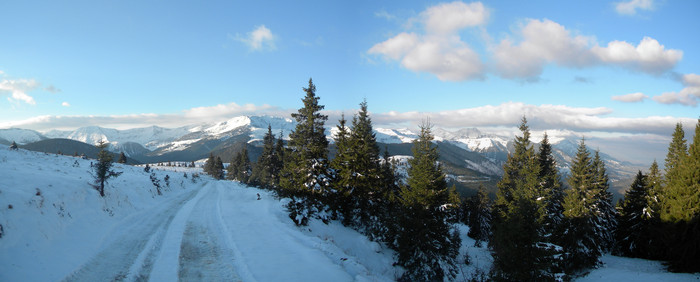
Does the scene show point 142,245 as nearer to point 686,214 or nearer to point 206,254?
point 206,254

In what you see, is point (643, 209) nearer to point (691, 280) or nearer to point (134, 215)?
point (691, 280)

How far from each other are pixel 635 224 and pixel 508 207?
15.9 metres

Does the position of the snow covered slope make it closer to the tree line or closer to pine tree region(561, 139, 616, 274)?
the tree line

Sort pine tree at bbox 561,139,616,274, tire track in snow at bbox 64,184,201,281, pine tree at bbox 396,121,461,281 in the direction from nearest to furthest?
1. tire track in snow at bbox 64,184,201,281
2. pine tree at bbox 396,121,461,281
3. pine tree at bbox 561,139,616,274

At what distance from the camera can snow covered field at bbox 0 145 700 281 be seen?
9.06 metres

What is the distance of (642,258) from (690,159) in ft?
47.8

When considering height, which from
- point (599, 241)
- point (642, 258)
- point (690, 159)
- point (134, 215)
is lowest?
point (642, 258)

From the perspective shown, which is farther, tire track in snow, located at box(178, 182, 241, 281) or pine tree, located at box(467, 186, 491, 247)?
pine tree, located at box(467, 186, 491, 247)

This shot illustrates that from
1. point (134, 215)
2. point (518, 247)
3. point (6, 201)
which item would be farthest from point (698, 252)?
point (6, 201)

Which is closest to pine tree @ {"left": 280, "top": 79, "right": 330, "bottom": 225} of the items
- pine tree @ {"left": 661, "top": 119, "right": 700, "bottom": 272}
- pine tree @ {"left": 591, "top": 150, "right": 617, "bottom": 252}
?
pine tree @ {"left": 661, "top": 119, "right": 700, "bottom": 272}

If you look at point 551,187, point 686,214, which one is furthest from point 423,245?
point 551,187

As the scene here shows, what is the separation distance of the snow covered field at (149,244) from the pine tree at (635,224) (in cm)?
3184

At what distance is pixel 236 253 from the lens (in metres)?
11.2

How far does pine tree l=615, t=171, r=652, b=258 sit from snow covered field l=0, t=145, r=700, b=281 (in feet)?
104
